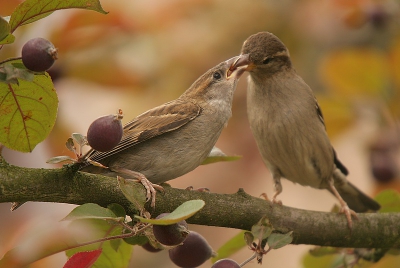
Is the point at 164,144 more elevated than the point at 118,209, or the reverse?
the point at 118,209

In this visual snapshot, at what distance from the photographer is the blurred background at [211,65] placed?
3.09 metres

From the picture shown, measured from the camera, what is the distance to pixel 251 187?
5359mm

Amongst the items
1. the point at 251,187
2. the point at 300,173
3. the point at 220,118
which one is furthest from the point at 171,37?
the point at 251,187

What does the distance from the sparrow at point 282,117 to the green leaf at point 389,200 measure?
739mm

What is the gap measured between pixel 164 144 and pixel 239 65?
3.32 feet

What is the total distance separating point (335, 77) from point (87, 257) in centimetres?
207

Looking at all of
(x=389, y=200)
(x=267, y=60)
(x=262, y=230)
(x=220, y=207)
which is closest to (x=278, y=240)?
(x=262, y=230)

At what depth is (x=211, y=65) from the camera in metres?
4.67

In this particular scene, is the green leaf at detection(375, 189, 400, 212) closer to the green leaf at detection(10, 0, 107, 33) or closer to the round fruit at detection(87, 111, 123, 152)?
the round fruit at detection(87, 111, 123, 152)

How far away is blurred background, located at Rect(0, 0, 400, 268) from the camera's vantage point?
10.1ft

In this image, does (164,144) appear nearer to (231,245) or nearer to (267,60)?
(231,245)

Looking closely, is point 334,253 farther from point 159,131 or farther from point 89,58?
point 89,58

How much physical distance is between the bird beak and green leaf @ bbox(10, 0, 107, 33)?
80.7 inches

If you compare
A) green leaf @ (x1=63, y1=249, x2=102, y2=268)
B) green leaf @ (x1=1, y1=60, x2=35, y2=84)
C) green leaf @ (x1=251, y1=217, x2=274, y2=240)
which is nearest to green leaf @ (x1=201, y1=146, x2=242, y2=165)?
green leaf @ (x1=251, y1=217, x2=274, y2=240)
